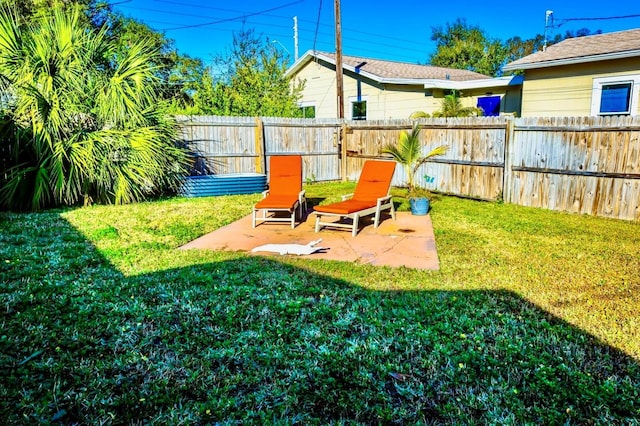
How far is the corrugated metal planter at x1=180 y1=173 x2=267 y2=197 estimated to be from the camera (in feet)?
32.8

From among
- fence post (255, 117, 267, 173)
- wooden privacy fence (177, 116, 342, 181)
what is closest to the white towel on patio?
wooden privacy fence (177, 116, 342, 181)

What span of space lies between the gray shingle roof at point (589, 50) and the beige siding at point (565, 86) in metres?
0.32

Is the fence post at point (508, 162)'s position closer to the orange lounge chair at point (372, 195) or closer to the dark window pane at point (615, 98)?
the orange lounge chair at point (372, 195)

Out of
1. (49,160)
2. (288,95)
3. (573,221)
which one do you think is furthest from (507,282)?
(288,95)

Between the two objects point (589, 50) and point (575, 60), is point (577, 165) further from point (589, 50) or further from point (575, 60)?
point (589, 50)

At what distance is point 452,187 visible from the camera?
10.1 meters

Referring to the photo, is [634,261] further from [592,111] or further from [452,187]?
[592,111]

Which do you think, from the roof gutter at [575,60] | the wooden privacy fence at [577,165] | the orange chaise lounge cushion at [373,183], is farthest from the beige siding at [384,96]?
the orange chaise lounge cushion at [373,183]

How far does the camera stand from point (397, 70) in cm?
1678

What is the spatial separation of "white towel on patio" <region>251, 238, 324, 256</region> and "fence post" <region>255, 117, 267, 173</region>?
6205mm

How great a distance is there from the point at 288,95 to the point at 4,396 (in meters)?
13.8

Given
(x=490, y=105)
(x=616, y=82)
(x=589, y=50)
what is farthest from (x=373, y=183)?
(x=490, y=105)

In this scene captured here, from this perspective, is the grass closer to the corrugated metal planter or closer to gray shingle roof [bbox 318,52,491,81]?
the corrugated metal planter

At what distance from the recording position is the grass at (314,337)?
7.89 feet
